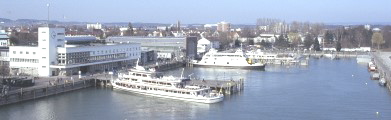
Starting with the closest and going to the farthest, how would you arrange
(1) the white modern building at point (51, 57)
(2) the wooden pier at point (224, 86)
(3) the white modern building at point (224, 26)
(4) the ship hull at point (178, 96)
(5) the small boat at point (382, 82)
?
(4) the ship hull at point (178, 96), (2) the wooden pier at point (224, 86), (1) the white modern building at point (51, 57), (5) the small boat at point (382, 82), (3) the white modern building at point (224, 26)

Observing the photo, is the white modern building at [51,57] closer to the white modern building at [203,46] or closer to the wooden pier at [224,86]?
the wooden pier at [224,86]

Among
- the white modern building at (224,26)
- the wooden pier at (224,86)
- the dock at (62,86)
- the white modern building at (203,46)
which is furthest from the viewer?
the white modern building at (224,26)

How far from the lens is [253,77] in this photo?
18.6 meters

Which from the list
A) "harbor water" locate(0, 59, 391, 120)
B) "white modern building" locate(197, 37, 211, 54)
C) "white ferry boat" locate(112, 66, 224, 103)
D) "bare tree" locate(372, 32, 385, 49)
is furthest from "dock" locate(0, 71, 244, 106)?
"bare tree" locate(372, 32, 385, 49)

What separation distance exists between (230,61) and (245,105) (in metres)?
10.6

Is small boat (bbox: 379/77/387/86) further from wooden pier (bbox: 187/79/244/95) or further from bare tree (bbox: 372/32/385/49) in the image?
bare tree (bbox: 372/32/385/49)

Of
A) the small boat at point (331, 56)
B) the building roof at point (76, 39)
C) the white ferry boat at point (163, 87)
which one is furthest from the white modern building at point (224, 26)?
the white ferry boat at point (163, 87)

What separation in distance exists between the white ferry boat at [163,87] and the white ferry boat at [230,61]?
28.7 feet

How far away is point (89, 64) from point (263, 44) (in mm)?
20648

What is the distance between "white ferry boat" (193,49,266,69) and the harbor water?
536 centimetres

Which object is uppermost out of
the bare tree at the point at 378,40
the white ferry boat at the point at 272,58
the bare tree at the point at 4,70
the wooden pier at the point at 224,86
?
the bare tree at the point at 378,40

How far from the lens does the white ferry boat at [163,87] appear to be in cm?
1259

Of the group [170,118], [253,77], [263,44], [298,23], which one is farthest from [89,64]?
[298,23]

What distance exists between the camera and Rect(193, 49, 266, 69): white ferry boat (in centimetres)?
2225
